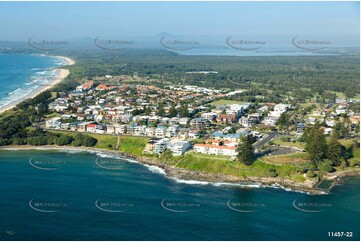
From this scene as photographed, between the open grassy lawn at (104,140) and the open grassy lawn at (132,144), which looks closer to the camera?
the open grassy lawn at (132,144)

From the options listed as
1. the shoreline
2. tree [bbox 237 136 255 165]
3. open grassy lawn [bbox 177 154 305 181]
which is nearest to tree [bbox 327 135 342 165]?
the shoreline

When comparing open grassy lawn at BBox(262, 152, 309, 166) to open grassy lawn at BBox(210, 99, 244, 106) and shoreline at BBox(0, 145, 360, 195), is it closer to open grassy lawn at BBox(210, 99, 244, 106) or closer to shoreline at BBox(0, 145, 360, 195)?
shoreline at BBox(0, 145, 360, 195)

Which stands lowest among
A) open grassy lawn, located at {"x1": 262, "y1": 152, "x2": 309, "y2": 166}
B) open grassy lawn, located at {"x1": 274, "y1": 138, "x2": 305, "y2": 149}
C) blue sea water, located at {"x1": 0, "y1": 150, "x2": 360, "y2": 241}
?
blue sea water, located at {"x1": 0, "y1": 150, "x2": 360, "y2": 241}

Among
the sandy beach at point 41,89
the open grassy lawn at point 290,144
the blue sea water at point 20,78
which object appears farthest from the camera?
the blue sea water at point 20,78

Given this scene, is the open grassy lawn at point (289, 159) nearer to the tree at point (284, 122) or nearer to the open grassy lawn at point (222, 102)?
the tree at point (284, 122)

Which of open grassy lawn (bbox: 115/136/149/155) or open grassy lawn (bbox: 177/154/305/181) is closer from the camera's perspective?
open grassy lawn (bbox: 177/154/305/181)

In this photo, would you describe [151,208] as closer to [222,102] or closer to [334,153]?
[334,153]

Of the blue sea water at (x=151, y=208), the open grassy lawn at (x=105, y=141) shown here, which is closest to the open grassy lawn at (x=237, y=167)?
the blue sea water at (x=151, y=208)
